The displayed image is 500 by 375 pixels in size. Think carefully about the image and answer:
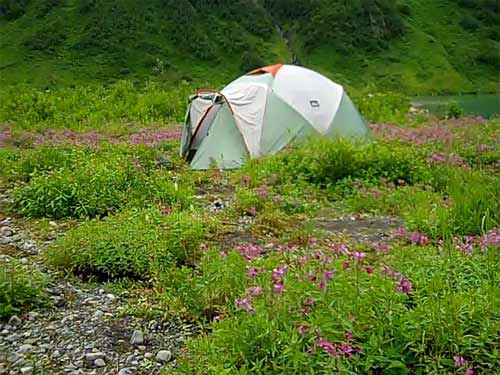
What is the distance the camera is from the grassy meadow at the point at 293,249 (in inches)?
183

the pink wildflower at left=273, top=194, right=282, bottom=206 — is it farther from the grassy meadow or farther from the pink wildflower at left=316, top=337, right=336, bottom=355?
the pink wildflower at left=316, top=337, right=336, bottom=355

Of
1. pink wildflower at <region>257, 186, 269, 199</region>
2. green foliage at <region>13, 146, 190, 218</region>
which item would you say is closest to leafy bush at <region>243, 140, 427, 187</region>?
pink wildflower at <region>257, 186, 269, 199</region>

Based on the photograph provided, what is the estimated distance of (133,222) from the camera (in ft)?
29.7

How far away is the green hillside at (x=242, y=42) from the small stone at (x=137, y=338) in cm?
9406

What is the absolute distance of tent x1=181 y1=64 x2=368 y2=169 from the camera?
17.7 metres

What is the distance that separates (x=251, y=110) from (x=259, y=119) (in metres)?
0.42

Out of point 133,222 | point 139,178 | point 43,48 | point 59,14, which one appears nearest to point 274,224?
point 133,222

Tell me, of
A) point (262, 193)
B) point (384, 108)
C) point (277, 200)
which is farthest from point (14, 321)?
point (384, 108)

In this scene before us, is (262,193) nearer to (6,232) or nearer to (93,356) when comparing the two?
(6,232)

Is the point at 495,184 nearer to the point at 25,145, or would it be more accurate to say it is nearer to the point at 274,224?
the point at 274,224

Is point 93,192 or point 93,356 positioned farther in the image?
point 93,192

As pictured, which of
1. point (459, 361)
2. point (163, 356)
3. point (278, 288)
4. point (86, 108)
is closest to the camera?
point (459, 361)

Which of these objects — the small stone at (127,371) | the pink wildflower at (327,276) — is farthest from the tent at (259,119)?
A: the pink wildflower at (327,276)

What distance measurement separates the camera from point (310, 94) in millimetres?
18750
